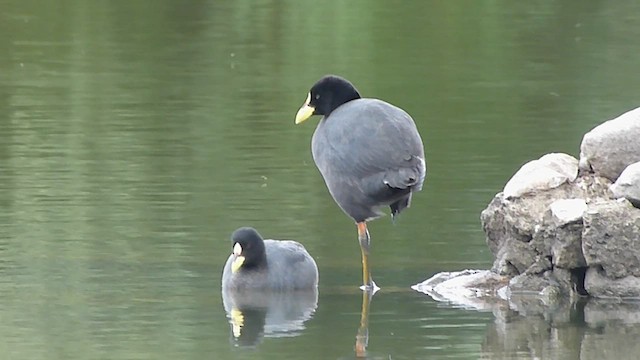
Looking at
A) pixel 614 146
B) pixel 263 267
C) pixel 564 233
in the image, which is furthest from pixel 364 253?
pixel 614 146

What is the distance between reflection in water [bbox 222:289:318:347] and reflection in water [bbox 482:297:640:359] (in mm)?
1236

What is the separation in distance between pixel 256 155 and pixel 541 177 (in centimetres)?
641

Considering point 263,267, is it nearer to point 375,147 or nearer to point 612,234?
point 375,147

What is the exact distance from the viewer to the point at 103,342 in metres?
10.3

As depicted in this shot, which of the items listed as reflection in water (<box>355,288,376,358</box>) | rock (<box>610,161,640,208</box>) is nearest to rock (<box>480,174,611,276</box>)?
rock (<box>610,161,640,208</box>)

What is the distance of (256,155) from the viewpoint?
1823cm

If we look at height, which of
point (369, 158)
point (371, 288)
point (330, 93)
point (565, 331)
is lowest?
point (371, 288)

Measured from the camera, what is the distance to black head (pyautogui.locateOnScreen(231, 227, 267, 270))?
475 inches

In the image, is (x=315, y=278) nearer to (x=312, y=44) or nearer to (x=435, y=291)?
(x=435, y=291)

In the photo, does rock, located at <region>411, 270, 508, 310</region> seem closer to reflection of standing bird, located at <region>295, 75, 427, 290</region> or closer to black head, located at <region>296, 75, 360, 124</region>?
reflection of standing bird, located at <region>295, 75, 427, 290</region>

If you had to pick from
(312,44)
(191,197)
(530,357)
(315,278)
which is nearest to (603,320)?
(530,357)

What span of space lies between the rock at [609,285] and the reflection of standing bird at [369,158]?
4.23ft

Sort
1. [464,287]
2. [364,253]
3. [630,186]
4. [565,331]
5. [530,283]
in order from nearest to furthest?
1. [565,331]
2. [630,186]
3. [530,283]
4. [464,287]
5. [364,253]

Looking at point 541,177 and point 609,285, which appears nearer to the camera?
point 609,285
